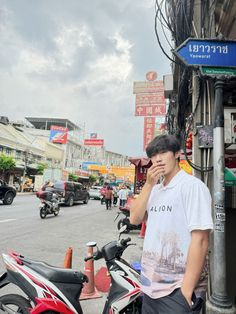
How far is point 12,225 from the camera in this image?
9.93 metres

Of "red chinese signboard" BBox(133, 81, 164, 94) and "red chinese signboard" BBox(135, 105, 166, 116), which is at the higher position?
"red chinese signboard" BBox(133, 81, 164, 94)

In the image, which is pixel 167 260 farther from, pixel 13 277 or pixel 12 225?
pixel 12 225

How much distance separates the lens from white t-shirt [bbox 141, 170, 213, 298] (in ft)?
5.25

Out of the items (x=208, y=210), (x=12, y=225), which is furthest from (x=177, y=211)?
(x=12, y=225)

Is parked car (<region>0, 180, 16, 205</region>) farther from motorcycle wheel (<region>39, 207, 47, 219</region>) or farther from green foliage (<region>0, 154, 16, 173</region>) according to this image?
green foliage (<region>0, 154, 16, 173</region>)

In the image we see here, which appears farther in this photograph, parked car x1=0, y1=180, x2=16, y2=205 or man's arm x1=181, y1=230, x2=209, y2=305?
parked car x1=0, y1=180, x2=16, y2=205

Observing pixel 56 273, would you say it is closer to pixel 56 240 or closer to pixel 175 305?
pixel 175 305

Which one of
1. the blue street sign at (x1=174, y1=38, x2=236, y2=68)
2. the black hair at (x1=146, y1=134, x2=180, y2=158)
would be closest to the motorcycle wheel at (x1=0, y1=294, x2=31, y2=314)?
the black hair at (x1=146, y1=134, x2=180, y2=158)

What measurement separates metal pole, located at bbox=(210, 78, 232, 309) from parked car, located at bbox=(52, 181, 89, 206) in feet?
52.9

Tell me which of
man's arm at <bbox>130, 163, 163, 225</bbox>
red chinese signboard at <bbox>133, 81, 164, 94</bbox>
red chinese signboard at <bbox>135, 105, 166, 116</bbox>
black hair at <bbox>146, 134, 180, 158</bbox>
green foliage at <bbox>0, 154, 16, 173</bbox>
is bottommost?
man's arm at <bbox>130, 163, 163, 225</bbox>

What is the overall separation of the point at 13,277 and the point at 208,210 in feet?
6.95

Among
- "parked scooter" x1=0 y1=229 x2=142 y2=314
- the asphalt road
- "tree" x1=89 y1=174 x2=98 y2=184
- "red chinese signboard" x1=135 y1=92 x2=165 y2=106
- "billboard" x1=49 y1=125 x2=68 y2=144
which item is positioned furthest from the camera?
"tree" x1=89 y1=174 x2=98 y2=184

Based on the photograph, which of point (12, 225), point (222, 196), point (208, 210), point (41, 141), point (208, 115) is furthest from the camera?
point (41, 141)

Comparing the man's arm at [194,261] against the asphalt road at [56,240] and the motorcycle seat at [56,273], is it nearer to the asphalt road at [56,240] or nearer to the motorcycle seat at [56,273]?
the motorcycle seat at [56,273]
